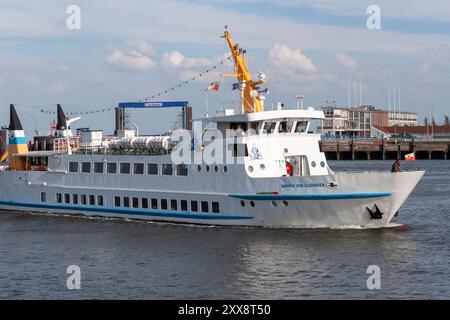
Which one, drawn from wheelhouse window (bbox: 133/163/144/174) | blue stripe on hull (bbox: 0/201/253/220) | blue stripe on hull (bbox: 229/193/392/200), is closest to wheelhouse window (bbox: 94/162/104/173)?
blue stripe on hull (bbox: 0/201/253/220)

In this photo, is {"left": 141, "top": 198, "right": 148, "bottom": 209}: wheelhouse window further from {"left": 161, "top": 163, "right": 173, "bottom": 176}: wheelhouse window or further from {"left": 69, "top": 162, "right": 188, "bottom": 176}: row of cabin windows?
{"left": 161, "top": 163, "right": 173, "bottom": 176}: wheelhouse window

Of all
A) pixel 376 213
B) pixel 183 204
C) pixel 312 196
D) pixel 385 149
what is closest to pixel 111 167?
pixel 183 204

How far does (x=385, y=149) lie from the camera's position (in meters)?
112

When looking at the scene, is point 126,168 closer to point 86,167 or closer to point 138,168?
point 138,168

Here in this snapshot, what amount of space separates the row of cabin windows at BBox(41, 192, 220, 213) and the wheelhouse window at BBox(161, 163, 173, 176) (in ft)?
4.33

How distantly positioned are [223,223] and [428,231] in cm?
930

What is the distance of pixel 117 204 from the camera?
3862 cm

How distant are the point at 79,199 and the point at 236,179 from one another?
37.1ft

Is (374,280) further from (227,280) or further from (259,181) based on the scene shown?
(259,181)

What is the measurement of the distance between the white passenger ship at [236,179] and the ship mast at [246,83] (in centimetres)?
5

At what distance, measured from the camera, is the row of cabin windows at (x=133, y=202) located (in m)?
34.8

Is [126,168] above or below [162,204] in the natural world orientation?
above
